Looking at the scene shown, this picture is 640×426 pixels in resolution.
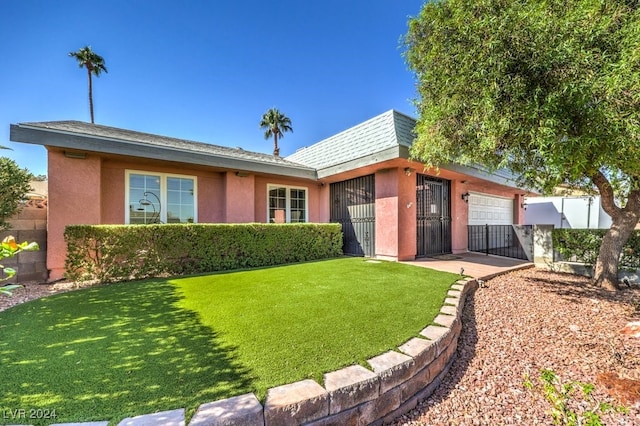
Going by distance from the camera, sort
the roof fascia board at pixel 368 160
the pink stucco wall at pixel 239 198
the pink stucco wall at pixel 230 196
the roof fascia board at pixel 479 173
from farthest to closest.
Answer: the pink stucco wall at pixel 239 198, the roof fascia board at pixel 479 173, the roof fascia board at pixel 368 160, the pink stucco wall at pixel 230 196

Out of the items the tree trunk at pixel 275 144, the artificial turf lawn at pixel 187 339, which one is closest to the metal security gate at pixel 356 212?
the artificial turf lawn at pixel 187 339

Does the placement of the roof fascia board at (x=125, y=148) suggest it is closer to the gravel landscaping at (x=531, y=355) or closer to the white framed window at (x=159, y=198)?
the white framed window at (x=159, y=198)

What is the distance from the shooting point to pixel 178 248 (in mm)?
6746

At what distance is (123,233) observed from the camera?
6.11 meters

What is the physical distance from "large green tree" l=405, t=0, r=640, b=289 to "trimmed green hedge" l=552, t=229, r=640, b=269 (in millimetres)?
3414

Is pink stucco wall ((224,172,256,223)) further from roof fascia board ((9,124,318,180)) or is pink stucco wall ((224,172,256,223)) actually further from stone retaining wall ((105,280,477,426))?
stone retaining wall ((105,280,477,426))

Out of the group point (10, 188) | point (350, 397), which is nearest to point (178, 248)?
point (10, 188)

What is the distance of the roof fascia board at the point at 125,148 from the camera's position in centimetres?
572

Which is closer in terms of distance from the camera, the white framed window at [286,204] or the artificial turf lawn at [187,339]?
the artificial turf lawn at [187,339]

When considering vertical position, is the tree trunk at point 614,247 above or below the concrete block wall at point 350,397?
above

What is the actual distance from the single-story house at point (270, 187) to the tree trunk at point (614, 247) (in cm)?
295

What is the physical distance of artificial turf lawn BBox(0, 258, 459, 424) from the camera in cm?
201

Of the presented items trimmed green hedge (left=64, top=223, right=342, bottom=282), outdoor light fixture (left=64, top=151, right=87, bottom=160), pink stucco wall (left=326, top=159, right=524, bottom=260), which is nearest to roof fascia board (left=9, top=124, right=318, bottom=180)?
outdoor light fixture (left=64, top=151, right=87, bottom=160)

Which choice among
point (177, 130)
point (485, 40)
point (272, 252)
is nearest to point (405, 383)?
point (485, 40)
